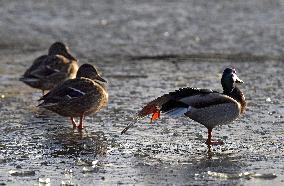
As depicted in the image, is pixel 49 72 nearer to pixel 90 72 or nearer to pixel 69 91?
pixel 90 72

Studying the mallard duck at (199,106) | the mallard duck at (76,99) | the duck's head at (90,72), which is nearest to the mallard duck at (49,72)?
the duck's head at (90,72)

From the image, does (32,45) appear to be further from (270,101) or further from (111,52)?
(270,101)

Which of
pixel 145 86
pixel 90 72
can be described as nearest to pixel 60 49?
pixel 145 86

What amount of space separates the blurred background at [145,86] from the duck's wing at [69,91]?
36cm

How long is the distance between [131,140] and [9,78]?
4.94m

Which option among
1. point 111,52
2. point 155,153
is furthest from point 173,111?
point 111,52

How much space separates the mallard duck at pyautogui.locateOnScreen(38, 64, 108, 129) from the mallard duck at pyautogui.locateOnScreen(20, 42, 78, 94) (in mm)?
2117

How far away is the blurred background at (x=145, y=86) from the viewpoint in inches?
316

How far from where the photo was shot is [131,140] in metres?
9.41

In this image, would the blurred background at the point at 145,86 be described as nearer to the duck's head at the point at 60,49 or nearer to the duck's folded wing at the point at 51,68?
the duck's folded wing at the point at 51,68

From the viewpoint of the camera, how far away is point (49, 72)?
1271cm

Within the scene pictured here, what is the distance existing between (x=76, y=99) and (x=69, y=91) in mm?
141

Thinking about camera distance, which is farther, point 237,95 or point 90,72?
point 90,72

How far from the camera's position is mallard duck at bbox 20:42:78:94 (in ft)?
41.2
